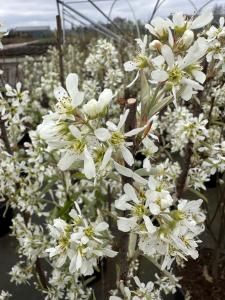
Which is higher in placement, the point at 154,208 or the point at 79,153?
the point at 79,153

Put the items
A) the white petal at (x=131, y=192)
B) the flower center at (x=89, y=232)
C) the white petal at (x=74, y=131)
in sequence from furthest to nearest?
the flower center at (x=89, y=232) < the white petal at (x=131, y=192) < the white petal at (x=74, y=131)

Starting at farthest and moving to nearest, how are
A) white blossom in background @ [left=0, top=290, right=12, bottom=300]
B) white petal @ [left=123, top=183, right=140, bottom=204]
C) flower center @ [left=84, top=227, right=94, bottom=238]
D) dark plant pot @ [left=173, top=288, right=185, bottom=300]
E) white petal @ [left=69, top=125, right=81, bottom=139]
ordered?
dark plant pot @ [left=173, top=288, right=185, bottom=300] < white blossom in background @ [left=0, top=290, right=12, bottom=300] < flower center @ [left=84, top=227, right=94, bottom=238] < white petal @ [left=123, top=183, right=140, bottom=204] < white petal @ [left=69, top=125, right=81, bottom=139]

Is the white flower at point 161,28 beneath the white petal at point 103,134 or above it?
above

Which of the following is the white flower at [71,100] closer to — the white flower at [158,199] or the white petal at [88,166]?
the white petal at [88,166]

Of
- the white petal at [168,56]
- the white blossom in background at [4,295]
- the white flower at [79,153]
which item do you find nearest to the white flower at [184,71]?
the white petal at [168,56]

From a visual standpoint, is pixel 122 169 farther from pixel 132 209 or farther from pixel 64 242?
pixel 64 242

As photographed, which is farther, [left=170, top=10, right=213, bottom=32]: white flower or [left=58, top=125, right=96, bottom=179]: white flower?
[left=170, top=10, right=213, bottom=32]: white flower

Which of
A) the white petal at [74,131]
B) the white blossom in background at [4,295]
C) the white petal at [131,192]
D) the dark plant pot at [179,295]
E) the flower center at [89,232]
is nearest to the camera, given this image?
the white petal at [74,131]

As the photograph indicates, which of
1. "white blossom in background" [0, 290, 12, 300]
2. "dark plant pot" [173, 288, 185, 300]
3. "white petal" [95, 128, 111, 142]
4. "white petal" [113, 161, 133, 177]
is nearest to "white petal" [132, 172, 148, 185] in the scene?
"white petal" [113, 161, 133, 177]

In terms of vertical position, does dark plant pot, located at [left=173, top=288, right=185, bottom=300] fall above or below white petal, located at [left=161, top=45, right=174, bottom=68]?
below

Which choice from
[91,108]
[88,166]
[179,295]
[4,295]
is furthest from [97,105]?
[179,295]

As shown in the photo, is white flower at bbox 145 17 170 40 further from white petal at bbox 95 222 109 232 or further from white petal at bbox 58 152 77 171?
white petal at bbox 95 222 109 232
